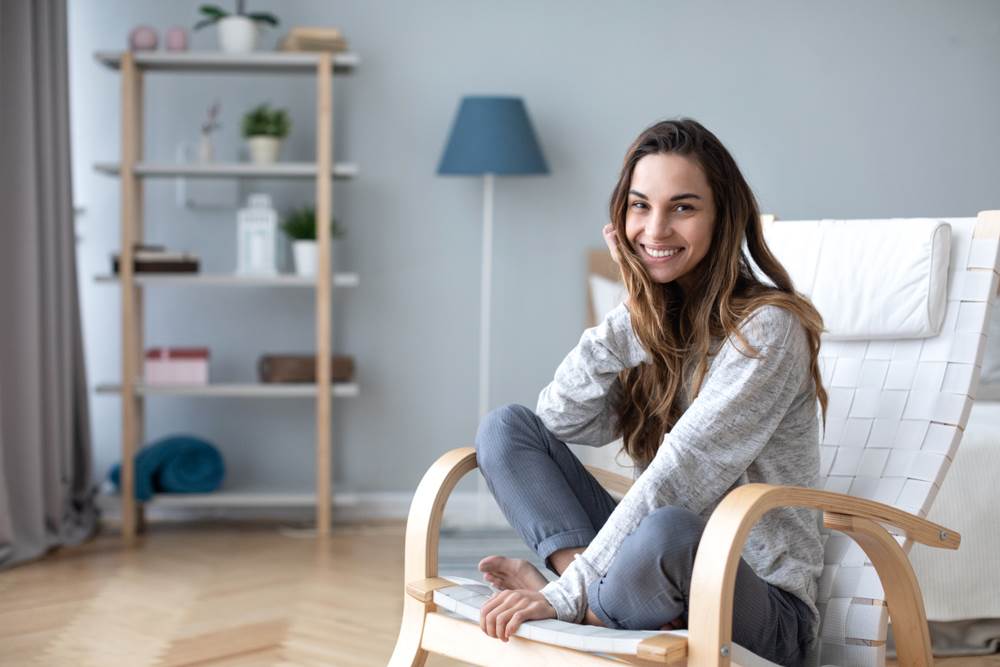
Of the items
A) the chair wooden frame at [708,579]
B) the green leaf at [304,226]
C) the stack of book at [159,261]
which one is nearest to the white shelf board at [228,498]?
the stack of book at [159,261]

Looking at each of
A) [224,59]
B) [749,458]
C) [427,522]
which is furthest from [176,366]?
[749,458]

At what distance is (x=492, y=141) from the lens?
3.37 meters

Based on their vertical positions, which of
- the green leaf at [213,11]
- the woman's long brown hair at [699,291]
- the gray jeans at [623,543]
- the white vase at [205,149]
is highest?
the green leaf at [213,11]

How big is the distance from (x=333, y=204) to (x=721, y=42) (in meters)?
1.35

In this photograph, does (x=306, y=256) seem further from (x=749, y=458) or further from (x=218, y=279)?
(x=749, y=458)

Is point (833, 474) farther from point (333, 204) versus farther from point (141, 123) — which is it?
point (141, 123)

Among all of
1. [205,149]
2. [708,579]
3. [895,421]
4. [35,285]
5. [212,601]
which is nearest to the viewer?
[708,579]

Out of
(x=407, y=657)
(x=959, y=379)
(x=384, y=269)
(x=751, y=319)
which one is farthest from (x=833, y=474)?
(x=384, y=269)

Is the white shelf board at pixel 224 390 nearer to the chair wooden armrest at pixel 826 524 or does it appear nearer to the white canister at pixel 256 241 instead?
the white canister at pixel 256 241

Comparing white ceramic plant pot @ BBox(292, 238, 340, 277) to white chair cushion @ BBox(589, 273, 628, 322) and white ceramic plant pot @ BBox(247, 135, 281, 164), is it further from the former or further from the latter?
white chair cushion @ BBox(589, 273, 628, 322)

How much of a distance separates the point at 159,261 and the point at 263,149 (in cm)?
45

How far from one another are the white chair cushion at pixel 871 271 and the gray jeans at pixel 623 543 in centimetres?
52

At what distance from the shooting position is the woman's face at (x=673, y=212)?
1.59 meters

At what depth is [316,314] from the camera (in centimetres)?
367
